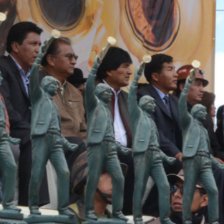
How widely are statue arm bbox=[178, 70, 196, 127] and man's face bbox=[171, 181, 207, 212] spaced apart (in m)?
2.50

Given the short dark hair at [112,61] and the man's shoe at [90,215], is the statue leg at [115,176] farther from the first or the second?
the short dark hair at [112,61]

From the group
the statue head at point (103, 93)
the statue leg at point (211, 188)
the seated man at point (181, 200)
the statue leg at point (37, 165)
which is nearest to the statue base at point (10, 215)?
the statue leg at point (37, 165)

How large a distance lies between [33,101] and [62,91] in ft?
12.0

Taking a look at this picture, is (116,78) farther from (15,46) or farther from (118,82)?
(15,46)

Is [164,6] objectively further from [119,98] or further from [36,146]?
[36,146]

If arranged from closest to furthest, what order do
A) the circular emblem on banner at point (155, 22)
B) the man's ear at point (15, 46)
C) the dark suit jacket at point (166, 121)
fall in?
the man's ear at point (15, 46)
the dark suit jacket at point (166, 121)
the circular emblem on banner at point (155, 22)

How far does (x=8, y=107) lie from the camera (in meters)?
8.39

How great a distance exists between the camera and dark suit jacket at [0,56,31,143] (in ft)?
27.7

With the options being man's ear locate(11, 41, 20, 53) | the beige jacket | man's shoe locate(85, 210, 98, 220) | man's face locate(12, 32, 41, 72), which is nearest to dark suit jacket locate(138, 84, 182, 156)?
the beige jacket

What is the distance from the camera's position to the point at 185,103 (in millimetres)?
6316

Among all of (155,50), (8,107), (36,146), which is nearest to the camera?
(36,146)

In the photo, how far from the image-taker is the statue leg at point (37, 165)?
18.6ft

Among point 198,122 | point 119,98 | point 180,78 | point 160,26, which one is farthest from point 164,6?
point 198,122

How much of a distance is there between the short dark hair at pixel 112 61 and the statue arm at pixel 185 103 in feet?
11.0
